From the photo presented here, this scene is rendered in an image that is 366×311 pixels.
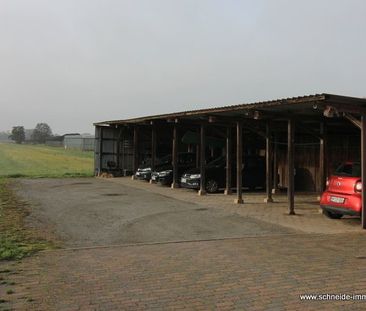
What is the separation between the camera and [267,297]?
18.2 ft

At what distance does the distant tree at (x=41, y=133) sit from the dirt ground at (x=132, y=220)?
137951 millimetres

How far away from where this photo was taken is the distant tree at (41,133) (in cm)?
15068

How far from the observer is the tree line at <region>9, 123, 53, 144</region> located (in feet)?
479

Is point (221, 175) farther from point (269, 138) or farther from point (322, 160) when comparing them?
point (322, 160)

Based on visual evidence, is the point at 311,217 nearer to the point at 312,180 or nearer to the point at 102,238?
the point at 102,238

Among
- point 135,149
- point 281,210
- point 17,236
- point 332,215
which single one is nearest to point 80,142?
point 135,149

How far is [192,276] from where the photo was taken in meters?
6.53

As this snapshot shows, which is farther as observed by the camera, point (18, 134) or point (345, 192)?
point (18, 134)

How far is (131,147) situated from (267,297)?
26975mm

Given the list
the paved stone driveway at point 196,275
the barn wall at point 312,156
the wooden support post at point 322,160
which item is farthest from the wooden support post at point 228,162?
the paved stone driveway at point 196,275

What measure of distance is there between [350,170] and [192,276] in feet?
21.9

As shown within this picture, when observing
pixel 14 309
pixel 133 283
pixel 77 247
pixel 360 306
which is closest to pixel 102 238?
pixel 77 247

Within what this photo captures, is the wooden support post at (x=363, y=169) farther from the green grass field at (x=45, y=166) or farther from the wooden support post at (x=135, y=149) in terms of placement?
the green grass field at (x=45, y=166)

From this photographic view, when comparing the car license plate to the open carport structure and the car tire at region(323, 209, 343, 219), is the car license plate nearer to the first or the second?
the open carport structure
